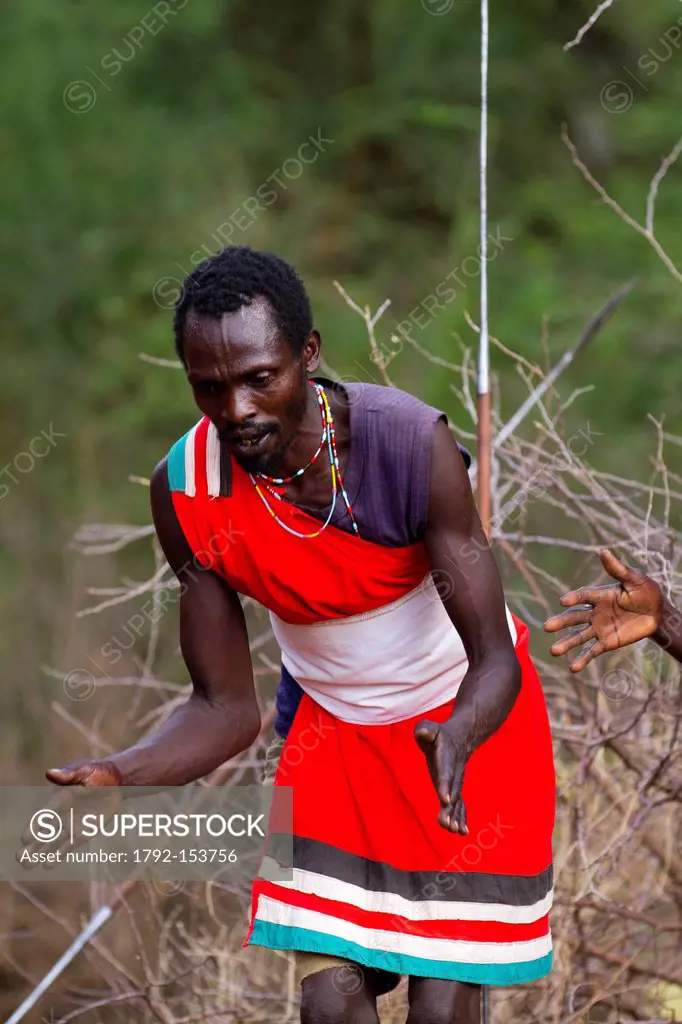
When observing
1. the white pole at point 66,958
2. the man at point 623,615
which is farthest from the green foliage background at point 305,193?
the man at point 623,615

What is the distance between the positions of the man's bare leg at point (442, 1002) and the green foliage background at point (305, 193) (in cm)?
572

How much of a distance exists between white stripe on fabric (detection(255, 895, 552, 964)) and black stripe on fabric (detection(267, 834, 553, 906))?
7cm

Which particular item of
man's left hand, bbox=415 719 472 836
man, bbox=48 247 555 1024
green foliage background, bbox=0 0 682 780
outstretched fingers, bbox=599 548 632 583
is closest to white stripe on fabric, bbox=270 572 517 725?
man, bbox=48 247 555 1024

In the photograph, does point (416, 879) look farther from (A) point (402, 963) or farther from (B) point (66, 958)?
(B) point (66, 958)

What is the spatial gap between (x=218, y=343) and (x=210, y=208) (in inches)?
278

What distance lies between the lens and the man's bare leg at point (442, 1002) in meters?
Answer: 2.81

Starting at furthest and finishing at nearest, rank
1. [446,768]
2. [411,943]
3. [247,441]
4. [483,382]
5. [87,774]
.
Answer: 1. [483,382]
2. [411,943]
3. [247,441]
4. [87,774]
5. [446,768]

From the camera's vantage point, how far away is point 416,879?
114 inches

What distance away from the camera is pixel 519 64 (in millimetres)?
9820

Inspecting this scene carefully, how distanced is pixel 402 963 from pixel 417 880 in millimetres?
154

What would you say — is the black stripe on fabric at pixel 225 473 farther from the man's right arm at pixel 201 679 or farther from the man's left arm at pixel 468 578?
the man's left arm at pixel 468 578

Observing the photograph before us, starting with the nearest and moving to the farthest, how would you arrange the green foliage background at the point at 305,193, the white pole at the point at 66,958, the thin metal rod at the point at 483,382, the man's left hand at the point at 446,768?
the man's left hand at the point at 446,768 → the thin metal rod at the point at 483,382 → the white pole at the point at 66,958 → the green foliage background at the point at 305,193

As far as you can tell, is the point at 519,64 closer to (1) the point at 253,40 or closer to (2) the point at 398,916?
(1) the point at 253,40

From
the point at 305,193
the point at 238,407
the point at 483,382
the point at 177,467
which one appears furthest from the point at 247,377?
the point at 305,193
